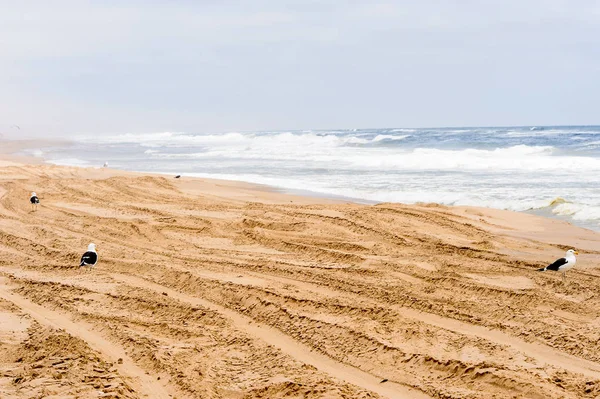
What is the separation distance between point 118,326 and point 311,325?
5.78ft

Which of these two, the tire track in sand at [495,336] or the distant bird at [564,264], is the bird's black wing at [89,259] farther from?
the distant bird at [564,264]

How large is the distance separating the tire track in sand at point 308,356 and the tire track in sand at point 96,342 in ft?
3.79

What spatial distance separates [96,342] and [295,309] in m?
1.93

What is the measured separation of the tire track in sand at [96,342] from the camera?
4.44 m

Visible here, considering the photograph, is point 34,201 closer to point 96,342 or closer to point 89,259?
point 89,259

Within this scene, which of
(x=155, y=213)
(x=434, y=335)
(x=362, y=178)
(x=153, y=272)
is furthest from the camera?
(x=362, y=178)

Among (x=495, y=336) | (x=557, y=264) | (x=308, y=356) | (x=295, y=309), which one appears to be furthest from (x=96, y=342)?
(x=557, y=264)

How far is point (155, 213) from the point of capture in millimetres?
12430

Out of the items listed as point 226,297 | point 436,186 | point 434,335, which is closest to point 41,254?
point 226,297

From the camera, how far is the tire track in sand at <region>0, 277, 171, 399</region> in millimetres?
4441

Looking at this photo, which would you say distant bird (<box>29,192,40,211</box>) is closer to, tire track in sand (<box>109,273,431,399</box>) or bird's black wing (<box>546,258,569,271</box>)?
tire track in sand (<box>109,273,431,399</box>)

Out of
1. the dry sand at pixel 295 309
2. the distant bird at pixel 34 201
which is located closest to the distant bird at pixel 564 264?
the dry sand at pixel 295 309

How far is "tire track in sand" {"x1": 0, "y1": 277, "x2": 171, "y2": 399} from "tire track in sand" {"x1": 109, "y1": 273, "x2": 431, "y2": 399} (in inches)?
45.4

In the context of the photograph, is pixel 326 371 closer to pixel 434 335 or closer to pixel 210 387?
pixel 210 387
